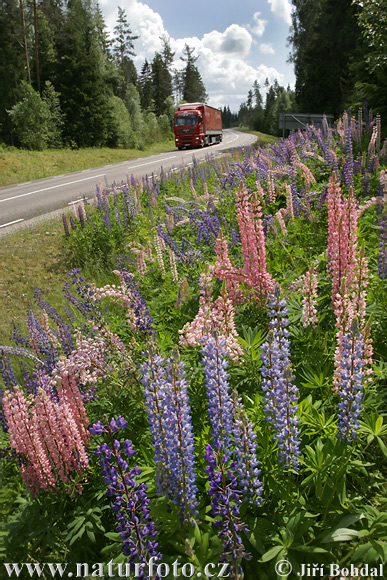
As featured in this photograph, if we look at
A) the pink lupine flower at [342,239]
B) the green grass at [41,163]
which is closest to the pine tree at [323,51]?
the green grass at [41,163]

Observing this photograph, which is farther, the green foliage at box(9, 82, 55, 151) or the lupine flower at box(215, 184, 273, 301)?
the green foliage at box(9, 82, 55, 151)

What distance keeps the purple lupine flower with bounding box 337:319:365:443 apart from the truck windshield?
121 feet

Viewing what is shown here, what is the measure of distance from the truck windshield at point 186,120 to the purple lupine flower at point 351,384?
36.8 metres

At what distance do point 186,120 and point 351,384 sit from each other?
122ft

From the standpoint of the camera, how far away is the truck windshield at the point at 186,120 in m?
35.5

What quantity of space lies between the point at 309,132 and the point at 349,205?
9489mm

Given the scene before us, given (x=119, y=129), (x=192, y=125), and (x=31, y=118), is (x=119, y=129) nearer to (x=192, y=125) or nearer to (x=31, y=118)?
(x=192, y=125)

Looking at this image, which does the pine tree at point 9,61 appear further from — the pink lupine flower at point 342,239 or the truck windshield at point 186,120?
the pink lupine flower at point 342,239

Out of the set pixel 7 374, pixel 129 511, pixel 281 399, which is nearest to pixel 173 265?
pixel 7 374

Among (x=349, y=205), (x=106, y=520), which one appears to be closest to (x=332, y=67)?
(x=349, y=205)

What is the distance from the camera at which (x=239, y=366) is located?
285 centimetres

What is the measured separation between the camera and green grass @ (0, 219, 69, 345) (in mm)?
6797

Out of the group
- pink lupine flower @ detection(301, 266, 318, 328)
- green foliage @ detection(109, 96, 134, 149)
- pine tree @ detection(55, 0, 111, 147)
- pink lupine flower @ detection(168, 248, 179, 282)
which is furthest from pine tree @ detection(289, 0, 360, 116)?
pink lupine flower @ detection(301, 266, 318, 328)

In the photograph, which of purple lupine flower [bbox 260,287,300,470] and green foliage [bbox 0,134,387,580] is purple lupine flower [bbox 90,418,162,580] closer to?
green foliage [bbox 0,134,387,580]
